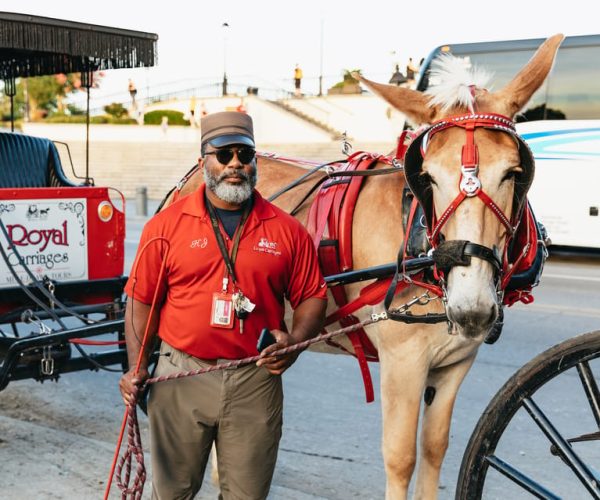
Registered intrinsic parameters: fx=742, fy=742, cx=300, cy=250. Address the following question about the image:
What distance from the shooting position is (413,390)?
3154mm

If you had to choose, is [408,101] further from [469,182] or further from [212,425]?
[212,425]

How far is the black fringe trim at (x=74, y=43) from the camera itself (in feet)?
15.8

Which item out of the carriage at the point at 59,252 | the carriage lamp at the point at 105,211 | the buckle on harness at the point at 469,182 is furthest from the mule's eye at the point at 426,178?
the carriage lamp at the point at 105,211

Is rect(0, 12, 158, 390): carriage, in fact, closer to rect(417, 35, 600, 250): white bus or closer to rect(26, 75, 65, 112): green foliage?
rect(417, 35, 600, 250): white bus

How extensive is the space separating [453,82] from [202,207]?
108 centimetres

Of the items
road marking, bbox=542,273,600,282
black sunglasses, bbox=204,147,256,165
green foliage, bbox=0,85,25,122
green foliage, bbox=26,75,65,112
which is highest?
green foliage, bbox=26,75,65,112

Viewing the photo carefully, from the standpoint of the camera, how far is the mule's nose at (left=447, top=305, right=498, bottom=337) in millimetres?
2449

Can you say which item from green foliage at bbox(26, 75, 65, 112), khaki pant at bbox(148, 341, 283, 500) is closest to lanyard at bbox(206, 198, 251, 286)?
khaki pant at bbox(148, 341, 283, 500)

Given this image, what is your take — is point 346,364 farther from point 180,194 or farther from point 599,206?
point 599,206

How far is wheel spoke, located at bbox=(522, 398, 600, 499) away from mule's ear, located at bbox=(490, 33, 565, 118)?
1.19 meters

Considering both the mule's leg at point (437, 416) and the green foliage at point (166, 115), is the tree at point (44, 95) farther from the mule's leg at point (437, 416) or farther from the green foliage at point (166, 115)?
the mule's leg at point (437, 416)

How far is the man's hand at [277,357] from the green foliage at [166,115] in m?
35.1

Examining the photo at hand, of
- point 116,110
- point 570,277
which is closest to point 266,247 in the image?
point 570,277

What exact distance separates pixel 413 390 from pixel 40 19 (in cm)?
352
